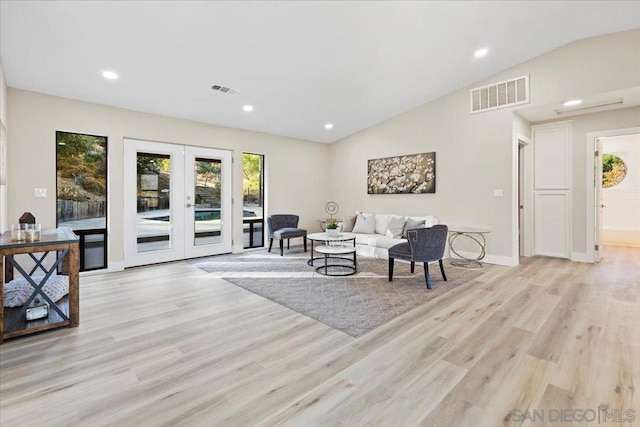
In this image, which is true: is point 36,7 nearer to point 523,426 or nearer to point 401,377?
point 401,377

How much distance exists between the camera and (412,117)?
623 cm

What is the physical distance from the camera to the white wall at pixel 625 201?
23.0 ft

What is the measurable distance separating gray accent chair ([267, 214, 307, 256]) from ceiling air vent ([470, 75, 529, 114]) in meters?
3.93

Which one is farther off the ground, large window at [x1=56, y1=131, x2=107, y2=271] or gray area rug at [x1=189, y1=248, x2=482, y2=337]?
large window at [x1=56, y1=131, x2=107, y2=271]

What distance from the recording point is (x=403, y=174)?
6379 millimetres

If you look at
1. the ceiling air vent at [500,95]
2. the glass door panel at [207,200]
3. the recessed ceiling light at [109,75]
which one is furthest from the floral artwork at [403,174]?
the recessed ceiling light at [109,75]

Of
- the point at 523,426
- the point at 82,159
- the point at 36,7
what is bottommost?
the point at 523,426

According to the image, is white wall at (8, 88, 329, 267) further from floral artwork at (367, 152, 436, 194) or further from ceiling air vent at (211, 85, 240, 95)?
floral artwork at (367, 152, 436, 194)

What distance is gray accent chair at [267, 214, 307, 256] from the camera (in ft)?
19.7

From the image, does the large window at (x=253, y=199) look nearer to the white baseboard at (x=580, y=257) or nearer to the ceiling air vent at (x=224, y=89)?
the ceiling air vent at (x=224, y=89)

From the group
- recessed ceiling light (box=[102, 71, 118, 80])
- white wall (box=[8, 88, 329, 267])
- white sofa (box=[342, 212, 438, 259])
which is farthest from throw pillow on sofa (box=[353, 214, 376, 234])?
recessed ceiling light (box=[102, 71, 118, 80])

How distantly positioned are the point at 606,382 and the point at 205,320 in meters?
3.02

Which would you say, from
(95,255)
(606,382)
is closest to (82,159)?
(95,255)

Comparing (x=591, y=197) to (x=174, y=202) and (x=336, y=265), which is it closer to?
(x=336, y=265)
